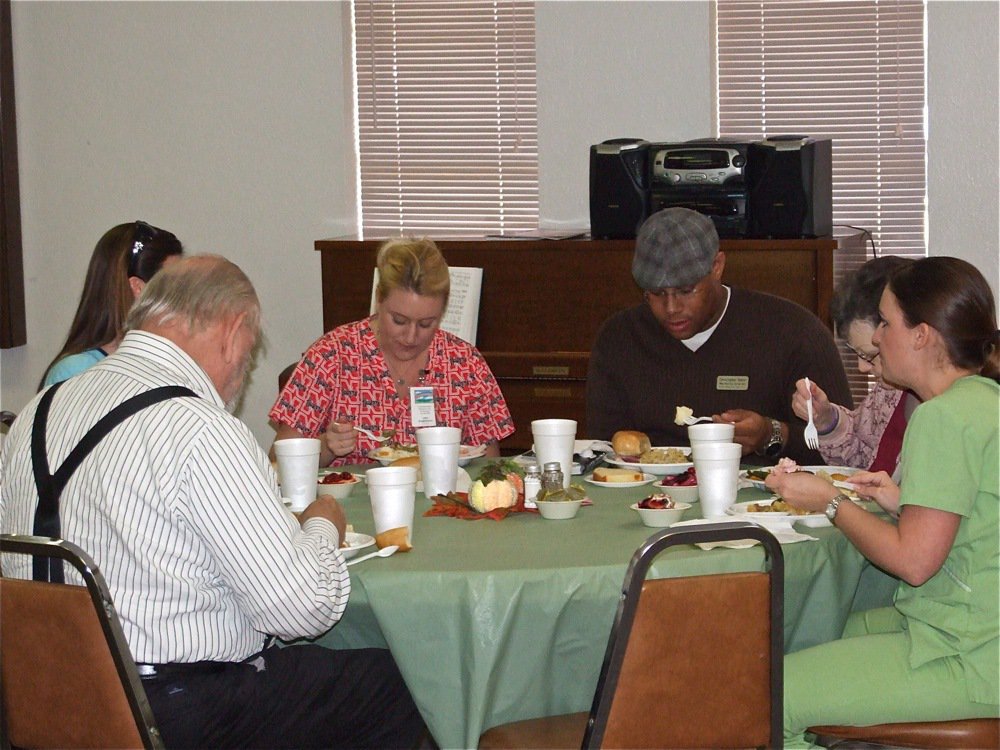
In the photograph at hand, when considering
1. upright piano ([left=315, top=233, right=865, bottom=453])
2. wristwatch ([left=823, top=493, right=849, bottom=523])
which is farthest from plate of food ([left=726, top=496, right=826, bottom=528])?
upright piano ([left=315, top=233, right=865, bottom=453])

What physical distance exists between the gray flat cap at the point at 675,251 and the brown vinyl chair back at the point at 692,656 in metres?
1.66

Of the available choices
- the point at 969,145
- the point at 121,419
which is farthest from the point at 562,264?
the point at 121,419

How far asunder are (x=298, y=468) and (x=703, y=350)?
147 cm

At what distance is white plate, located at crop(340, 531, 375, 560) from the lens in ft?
7.33

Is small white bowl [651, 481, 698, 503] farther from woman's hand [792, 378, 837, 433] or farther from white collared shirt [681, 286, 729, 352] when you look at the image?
white collared shirt [681, 286, 729, 352]

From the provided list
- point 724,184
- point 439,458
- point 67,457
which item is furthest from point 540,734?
point 724,184

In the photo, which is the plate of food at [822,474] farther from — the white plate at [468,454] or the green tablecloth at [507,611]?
the white plate at [468,454]

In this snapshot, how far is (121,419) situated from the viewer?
1.98 m

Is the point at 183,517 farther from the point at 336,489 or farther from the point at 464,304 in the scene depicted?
the point at 464,304

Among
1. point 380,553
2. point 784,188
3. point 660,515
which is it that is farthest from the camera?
point 784,188

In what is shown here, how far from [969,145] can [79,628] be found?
4.25 m

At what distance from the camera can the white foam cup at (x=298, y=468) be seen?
2.62 meters

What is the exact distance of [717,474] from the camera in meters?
2.46

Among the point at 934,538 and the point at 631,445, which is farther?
the point at 631,445
